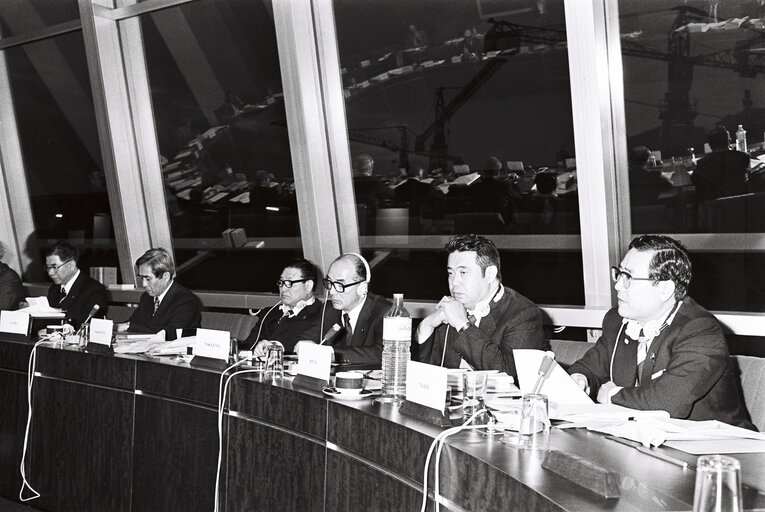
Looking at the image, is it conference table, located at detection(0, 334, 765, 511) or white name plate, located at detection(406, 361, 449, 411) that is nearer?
conference table, located at detection(0, 334, 765, 511)

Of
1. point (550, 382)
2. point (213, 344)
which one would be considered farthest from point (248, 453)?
point (550, 382)

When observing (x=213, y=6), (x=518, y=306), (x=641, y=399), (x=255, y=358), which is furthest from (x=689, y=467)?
(x=213, y=6)

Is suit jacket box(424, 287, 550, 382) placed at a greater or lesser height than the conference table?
greater

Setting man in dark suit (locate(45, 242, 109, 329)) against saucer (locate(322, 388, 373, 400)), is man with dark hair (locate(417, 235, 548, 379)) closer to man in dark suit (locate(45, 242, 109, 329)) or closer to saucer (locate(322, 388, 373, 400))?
saucer (locate(322, 388, 373, 400))

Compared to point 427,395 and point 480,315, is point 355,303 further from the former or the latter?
point 427,395

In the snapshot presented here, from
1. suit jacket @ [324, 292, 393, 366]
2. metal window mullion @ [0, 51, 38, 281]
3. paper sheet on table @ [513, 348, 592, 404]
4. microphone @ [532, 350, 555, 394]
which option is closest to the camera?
microphone @ [532, 350, 555, 394]

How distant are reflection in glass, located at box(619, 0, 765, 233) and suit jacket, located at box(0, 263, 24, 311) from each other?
4015 mm

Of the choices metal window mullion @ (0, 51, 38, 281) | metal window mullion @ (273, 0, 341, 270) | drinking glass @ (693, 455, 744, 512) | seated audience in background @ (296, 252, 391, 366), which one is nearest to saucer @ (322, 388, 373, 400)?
seated audience in background @ (296, 252, 391, 366)

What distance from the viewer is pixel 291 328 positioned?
3.68m

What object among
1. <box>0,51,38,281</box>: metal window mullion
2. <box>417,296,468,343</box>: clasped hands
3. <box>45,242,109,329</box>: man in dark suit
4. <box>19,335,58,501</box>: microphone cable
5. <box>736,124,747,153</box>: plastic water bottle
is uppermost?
<box>0,51,38,281</box>: metal window mullion

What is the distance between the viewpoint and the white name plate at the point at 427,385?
1.90m

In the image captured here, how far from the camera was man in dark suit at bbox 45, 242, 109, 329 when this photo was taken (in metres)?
4.80

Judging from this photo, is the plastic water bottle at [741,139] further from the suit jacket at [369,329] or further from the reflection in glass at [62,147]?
the reflection in glass at [62,147]

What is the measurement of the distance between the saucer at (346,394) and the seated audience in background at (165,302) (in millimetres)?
2036
